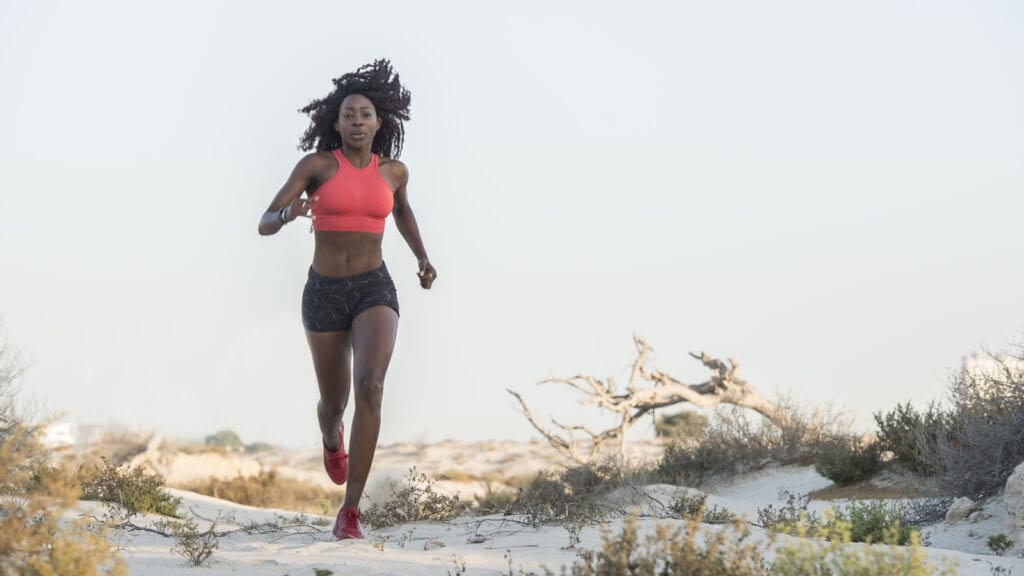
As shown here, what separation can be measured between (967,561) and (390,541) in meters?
3.49

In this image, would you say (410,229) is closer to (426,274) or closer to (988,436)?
(426,274)

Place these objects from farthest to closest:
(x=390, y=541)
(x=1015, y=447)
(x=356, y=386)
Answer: (x=1015, y=447)
(x=390, y=541)
(x=356, y=386)

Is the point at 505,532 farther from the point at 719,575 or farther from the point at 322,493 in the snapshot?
the point at 322,493

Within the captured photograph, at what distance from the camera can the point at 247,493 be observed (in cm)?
2220

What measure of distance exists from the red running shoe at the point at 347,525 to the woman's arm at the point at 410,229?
1614mm

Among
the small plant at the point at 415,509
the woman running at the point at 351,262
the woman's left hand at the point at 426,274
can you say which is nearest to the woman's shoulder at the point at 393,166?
the woman running at the point at 351,262

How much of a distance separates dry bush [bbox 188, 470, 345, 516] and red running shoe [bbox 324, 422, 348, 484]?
1363 cm

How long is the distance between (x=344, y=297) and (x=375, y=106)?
4.80ft

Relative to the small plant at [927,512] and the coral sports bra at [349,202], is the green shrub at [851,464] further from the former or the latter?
the coral sports bra at [349,202]

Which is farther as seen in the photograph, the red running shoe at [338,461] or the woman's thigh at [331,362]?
the red running shoe at [338,461]

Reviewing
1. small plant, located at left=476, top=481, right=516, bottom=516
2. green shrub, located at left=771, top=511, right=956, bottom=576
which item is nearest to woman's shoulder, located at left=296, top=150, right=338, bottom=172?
small plant, located at left=476, top=481, right=516, bottom=516

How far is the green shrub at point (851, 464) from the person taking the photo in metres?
14.7

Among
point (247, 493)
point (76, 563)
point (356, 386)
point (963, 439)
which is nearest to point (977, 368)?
point (963, 439)

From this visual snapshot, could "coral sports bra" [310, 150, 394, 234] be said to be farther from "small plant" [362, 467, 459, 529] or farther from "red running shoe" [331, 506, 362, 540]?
"small plant" [362, 467, 459, 529]
